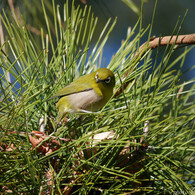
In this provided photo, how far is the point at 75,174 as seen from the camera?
594 mm

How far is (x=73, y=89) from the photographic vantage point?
0.82 metres

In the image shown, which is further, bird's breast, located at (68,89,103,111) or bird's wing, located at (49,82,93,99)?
bird's breast, located at (68,89,103,111)

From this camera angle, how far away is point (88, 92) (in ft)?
3.10

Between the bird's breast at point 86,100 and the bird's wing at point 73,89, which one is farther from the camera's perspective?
the bird's breast at point 86,100

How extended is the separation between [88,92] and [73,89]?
132 mm

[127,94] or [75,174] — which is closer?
[75,174]

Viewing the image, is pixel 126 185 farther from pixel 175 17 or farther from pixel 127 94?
pixel 175 17

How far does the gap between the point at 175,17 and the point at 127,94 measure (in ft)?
4.79

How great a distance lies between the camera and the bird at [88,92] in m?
0.82

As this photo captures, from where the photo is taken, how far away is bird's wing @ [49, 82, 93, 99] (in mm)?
742

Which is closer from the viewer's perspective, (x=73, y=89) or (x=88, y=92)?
(x=73, y=89)

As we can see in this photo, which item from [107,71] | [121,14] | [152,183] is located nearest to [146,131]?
[152,183]

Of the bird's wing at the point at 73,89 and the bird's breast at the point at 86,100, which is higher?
the bird's wing at the point at 73,89

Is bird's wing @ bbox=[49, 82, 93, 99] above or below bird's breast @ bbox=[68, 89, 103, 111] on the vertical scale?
above
